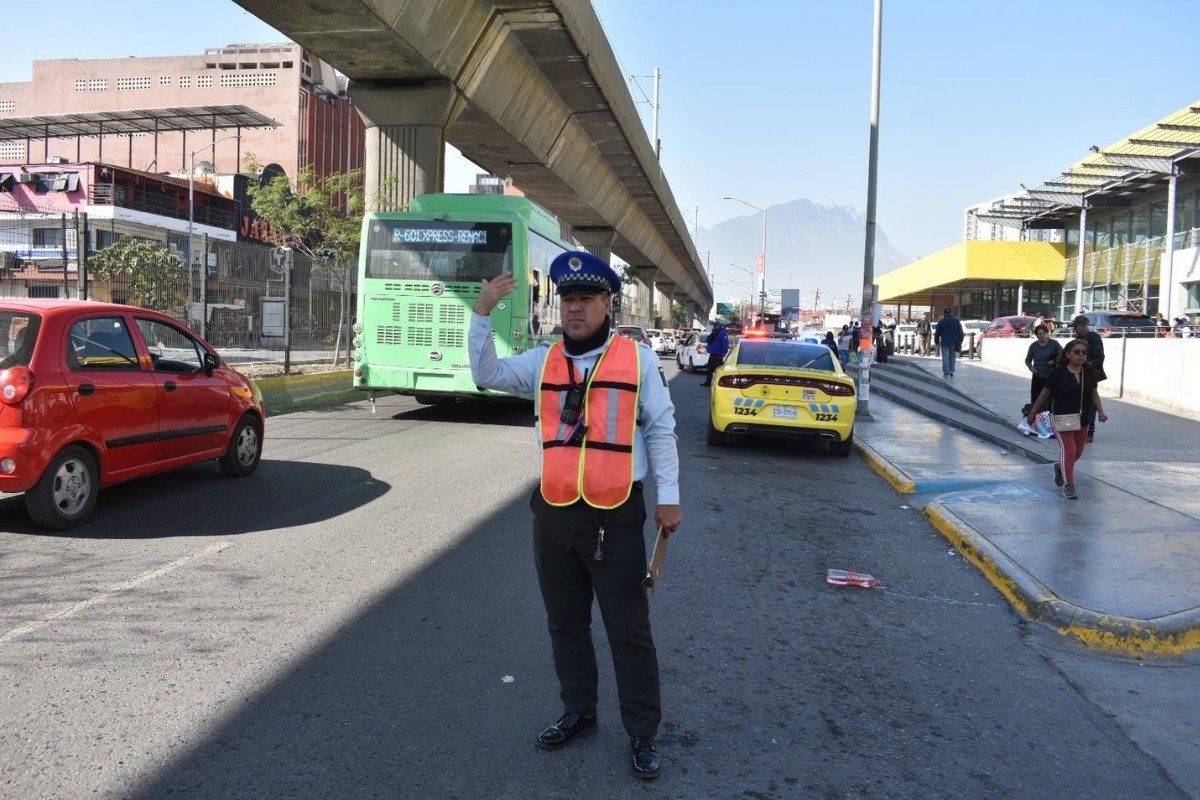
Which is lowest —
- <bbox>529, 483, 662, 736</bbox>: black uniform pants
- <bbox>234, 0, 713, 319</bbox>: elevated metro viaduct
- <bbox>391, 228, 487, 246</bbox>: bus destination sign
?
<bbox>529, 483, 662, 736</bbox>: black uniform pants

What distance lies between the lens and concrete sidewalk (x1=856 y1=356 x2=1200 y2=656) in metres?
5.48

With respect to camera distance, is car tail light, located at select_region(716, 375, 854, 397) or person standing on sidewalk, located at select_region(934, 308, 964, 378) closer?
car tail light, located at select_region(716, 375, 854, 397)

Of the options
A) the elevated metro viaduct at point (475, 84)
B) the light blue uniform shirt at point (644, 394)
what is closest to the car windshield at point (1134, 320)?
the elevated metro viaduct at point (475, 84)

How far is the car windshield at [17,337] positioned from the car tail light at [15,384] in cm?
8

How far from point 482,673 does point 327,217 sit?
1911 centimetres

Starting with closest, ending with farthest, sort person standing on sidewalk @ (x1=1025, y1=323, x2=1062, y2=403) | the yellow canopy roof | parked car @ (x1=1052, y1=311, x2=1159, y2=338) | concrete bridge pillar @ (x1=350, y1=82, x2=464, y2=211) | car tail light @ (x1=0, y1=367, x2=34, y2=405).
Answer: car tail light @ (x1=0, y1=367, x2=34, y2=405)
person standing on sidewalk @ (x1=1025, y1=323, x2=1062, y2=403)
concrete bridge pillar @ (x1=350, y1=82, x2=464, y2=211)
parked car @ (x1=1052, y1=311, x2=1159, y2=338)
the yellow canopy roof

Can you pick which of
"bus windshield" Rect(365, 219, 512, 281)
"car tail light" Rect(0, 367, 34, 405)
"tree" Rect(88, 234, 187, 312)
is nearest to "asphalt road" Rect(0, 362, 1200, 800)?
"car tail light" Rect(0, 367, 34, 405)

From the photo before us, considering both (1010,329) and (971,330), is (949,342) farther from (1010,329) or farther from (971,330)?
(971,330)

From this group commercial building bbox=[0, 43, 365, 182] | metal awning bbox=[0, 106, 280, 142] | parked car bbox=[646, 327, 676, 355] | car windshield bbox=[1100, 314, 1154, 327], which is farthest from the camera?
commercial building bbox=[0, 43, 365, 182]

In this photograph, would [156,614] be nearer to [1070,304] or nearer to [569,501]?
[569,501]

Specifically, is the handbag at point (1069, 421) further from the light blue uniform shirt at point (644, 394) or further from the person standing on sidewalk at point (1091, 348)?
the light blue uniform shirt at point (644, 394)

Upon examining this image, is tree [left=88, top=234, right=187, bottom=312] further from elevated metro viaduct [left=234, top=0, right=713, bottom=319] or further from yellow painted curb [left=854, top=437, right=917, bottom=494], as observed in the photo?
yellow painted curb [left=854, top=437, right=917, bottom=494]

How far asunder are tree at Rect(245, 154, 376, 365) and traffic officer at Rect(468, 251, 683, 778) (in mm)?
17829

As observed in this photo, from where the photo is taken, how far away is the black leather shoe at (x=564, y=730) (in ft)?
12.0
